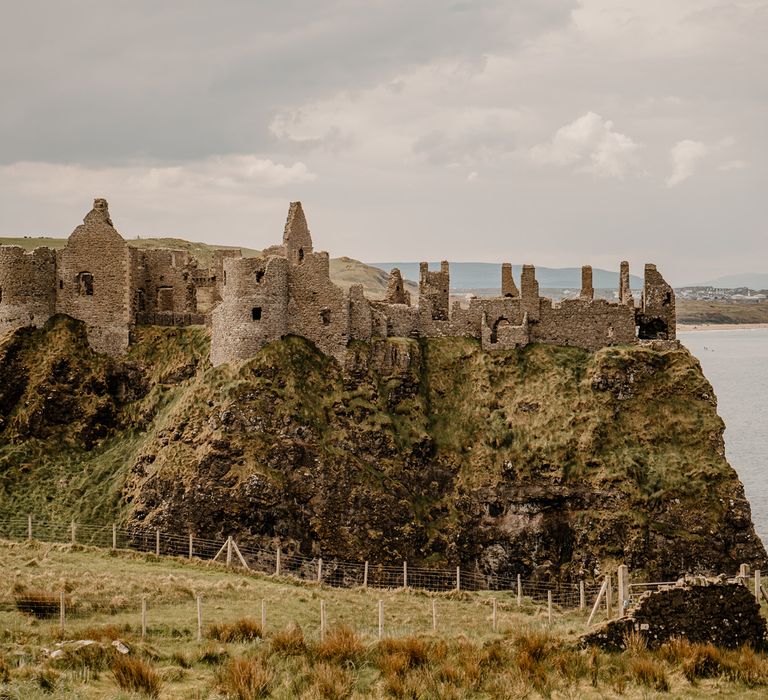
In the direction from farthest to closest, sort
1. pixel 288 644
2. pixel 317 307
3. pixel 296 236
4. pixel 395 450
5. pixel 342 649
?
pixel 296 236, pixel 317 307, pixel 395 450, pixel 288 644, pixel 342 649

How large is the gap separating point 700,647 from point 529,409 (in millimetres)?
25531

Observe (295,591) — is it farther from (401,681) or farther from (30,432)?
(30,432)

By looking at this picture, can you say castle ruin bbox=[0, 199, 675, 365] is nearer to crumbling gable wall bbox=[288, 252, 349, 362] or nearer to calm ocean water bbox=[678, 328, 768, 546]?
crumbling gable wall bbox=[288, 252, 349, 362]

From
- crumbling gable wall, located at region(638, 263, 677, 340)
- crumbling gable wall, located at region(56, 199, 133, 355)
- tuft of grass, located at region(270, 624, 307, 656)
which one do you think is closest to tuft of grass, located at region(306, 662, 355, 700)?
tuft of grass, located at region(270, 624, 307, 656)

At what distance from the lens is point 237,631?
22641 millimetres

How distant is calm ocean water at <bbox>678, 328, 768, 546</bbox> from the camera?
70938 millimetres

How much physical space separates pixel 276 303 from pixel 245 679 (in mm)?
27110

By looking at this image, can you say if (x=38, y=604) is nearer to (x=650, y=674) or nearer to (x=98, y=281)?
(x=650, y=674)

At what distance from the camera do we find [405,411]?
46.1 metres

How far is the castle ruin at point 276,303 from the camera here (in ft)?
144

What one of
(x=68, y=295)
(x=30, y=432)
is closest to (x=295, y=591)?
(x=30, y=432)

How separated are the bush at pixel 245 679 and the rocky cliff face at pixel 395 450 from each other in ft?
69.2

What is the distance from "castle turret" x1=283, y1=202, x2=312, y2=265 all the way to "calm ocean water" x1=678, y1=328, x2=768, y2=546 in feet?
108

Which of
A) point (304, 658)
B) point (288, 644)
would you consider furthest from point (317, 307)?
point (304, 658)
